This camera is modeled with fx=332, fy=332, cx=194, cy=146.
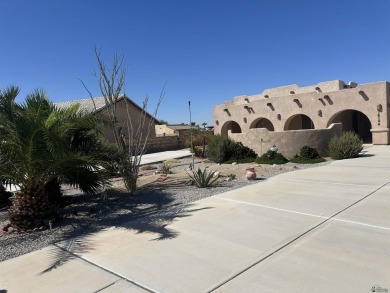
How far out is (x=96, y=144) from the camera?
924 cm

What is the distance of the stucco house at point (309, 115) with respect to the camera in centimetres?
1862

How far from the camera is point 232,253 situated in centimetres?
504

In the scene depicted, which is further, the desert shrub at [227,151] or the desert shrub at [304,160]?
the desert shrub at [227,151]

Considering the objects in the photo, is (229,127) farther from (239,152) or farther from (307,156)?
(307,156)

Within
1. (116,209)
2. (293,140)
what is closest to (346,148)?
(293,140)

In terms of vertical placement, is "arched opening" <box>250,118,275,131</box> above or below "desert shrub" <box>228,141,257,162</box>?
above

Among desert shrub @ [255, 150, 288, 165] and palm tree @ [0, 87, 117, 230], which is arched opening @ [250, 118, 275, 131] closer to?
desert shrub @ [255, 150, 288, 165]

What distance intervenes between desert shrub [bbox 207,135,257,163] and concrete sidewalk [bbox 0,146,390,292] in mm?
10349

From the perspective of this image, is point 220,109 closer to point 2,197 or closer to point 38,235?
point 2,197

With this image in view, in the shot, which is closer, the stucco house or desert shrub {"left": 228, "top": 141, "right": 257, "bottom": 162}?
the stucco house

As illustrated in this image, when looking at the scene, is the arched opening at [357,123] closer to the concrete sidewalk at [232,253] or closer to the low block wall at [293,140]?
the low block wall at [293,140]

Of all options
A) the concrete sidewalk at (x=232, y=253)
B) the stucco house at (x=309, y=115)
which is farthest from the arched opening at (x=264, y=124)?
the concrete sidewalk at (x=232, y=253)

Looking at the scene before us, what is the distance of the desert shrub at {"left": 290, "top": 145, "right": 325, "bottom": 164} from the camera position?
16.2 metres

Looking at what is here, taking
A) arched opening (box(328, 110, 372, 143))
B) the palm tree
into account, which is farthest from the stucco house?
the palm tree
